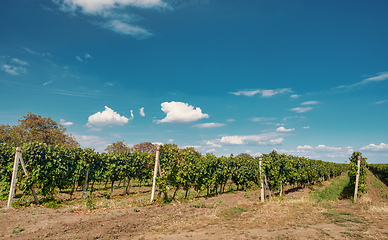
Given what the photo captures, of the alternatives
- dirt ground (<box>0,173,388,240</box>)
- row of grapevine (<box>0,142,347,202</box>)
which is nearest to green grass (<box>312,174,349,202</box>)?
row of grapevine (<box>0,142,347,202</box>)

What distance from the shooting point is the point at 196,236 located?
7.80 metres

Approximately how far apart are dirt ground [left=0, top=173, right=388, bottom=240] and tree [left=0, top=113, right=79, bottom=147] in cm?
3960

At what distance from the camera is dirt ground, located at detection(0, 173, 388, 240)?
312 inches

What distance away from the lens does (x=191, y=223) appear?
9586 mm

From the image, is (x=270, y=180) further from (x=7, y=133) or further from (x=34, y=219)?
(x=7, y=133)

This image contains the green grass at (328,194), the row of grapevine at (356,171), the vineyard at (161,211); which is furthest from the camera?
the green grass at (328,194)

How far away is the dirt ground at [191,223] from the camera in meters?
7.92

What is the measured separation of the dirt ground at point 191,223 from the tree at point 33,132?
39600 mm

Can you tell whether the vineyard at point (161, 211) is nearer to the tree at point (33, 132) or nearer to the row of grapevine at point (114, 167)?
the row of grapevine at point (114, 167)

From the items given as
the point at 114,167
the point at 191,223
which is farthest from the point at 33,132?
the point at 191,223

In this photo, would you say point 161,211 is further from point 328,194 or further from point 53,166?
point 328,194

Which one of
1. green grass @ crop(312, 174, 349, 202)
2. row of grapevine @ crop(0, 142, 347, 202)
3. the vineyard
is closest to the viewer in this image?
the vineyard

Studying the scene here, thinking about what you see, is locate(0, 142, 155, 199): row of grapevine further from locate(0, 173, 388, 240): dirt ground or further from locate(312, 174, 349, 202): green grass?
locate(312, 174, 349, 202): green grass

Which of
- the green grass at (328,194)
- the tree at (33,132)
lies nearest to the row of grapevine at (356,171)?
the green grass at (328,194)
